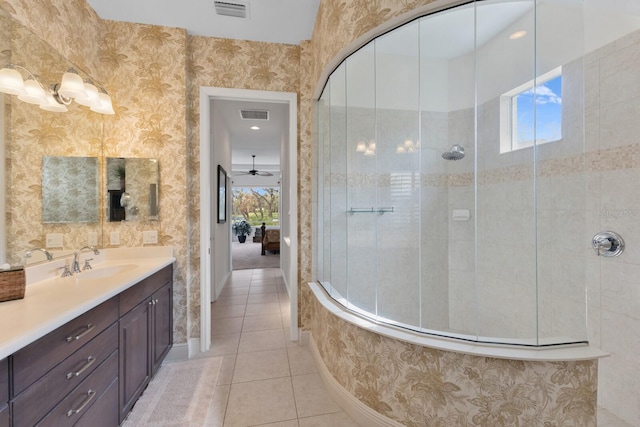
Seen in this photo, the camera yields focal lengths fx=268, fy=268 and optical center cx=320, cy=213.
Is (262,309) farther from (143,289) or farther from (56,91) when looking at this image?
(56,91)

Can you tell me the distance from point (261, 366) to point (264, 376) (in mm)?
145

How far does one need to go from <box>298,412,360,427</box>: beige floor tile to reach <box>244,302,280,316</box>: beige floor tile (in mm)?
1870

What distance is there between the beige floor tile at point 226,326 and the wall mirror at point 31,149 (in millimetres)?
1573

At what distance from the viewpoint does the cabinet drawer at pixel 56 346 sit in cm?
92

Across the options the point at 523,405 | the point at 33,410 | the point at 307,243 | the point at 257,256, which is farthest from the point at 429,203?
the point at 257,256

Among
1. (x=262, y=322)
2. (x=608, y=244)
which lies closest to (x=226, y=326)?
(x=262, y=322)

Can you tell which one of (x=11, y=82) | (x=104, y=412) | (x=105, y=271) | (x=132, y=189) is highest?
(x=11, y=82)

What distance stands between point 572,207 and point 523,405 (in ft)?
4.55

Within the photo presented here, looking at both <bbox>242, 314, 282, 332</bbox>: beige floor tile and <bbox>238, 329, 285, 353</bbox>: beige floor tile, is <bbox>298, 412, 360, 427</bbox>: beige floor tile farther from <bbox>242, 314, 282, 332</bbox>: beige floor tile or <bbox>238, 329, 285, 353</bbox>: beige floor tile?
<bbox>242, 314, 282, 332</bbox>: beige floor tile

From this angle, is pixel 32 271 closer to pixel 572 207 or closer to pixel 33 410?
pixel 33 410

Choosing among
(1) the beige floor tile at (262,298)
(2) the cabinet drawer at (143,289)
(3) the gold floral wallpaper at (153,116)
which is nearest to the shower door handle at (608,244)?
(2) the cabinet drawer at (143,289)

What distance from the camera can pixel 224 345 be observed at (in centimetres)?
268

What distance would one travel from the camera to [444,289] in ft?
9.29

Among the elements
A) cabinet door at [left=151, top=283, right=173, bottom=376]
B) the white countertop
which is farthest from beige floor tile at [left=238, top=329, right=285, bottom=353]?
the white countertop
